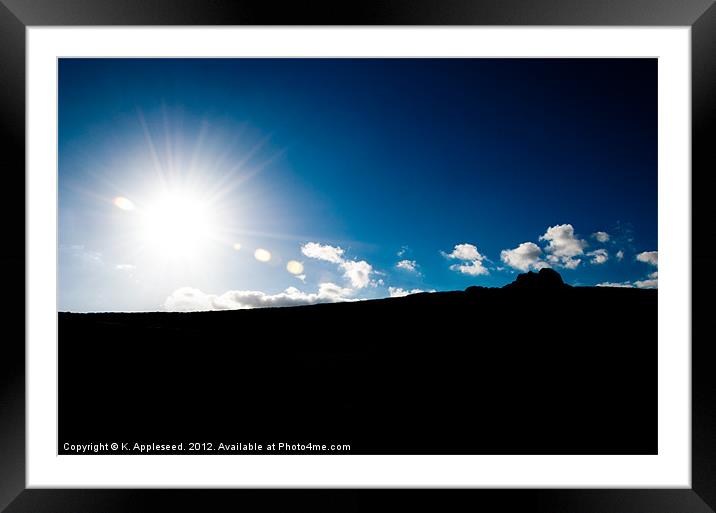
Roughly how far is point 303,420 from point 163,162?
140 centimetres

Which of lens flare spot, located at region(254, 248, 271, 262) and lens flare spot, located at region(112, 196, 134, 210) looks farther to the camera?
lens flare spot, located at region(254, 248, 271, 262)

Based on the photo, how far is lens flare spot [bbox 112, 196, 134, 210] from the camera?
1.60m

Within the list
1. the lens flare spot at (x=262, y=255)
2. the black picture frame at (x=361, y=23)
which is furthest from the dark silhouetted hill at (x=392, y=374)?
the lens flare spot at (x=262, y=255)

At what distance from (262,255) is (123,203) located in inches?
26.4

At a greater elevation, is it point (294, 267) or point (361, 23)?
point (361, 23)

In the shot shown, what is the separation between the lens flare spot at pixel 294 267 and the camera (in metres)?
1.88

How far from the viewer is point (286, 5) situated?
1174 mm

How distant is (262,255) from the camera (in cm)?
178

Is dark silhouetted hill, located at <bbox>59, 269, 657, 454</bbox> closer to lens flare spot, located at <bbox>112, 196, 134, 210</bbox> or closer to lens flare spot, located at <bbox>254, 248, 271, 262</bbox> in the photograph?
lens flare spot, located at <bbox>112, 196, 134, 210</bbox>

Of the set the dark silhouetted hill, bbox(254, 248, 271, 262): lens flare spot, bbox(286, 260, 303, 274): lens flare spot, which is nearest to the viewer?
the dark silhouetted hill

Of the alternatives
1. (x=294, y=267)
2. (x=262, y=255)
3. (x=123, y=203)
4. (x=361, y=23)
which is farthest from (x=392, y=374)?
(x=361, y=23)

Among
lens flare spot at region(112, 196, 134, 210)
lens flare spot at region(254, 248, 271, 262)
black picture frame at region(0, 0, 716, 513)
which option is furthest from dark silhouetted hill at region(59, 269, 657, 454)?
lens flare spot at region(254, 248, 271, 262)

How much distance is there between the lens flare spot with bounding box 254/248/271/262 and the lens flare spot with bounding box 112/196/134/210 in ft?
1.96

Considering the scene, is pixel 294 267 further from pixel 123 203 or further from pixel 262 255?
pixel 123 203
